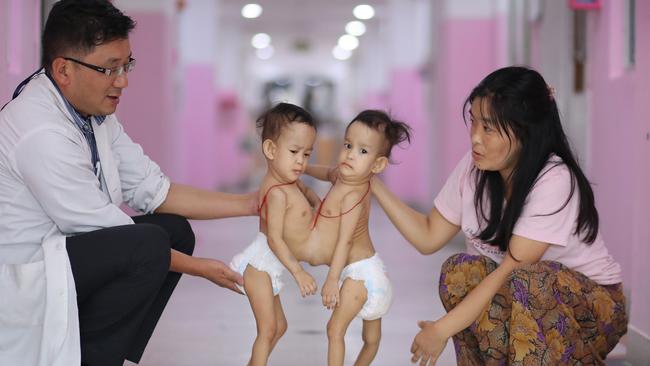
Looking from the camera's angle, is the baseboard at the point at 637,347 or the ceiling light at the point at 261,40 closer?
the baseboard at the point at 637,347

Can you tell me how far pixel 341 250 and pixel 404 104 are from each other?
1041 centimetres

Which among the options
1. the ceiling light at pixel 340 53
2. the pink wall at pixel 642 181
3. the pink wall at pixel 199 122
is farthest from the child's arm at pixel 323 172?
the ceiling light at pixel 340 53

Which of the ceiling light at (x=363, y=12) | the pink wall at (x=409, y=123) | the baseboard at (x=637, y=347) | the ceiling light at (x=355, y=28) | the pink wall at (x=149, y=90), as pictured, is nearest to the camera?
the baseboard at (x=637, y=347)

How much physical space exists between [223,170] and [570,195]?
13.9 m

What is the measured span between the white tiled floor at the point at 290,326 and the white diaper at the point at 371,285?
688 millimetres

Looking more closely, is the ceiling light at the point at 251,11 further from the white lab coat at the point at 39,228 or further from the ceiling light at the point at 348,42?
the white lab coat at the point at 39,228

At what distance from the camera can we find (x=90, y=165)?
2.28 meters

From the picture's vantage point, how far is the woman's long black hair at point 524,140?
2.33 m

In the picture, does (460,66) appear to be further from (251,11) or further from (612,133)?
(251,11)

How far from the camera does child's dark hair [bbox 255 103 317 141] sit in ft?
7.73

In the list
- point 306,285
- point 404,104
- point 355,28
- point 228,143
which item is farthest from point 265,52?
point 306,285

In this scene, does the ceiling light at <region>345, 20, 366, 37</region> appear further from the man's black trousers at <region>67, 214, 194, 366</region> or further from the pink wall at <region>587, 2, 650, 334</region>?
the man's black trousers at <region>67, 214, 194, 366</region>

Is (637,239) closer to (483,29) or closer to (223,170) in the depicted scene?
(483,29)

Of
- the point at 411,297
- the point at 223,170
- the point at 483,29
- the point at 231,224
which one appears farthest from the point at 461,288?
the point at 223,170
